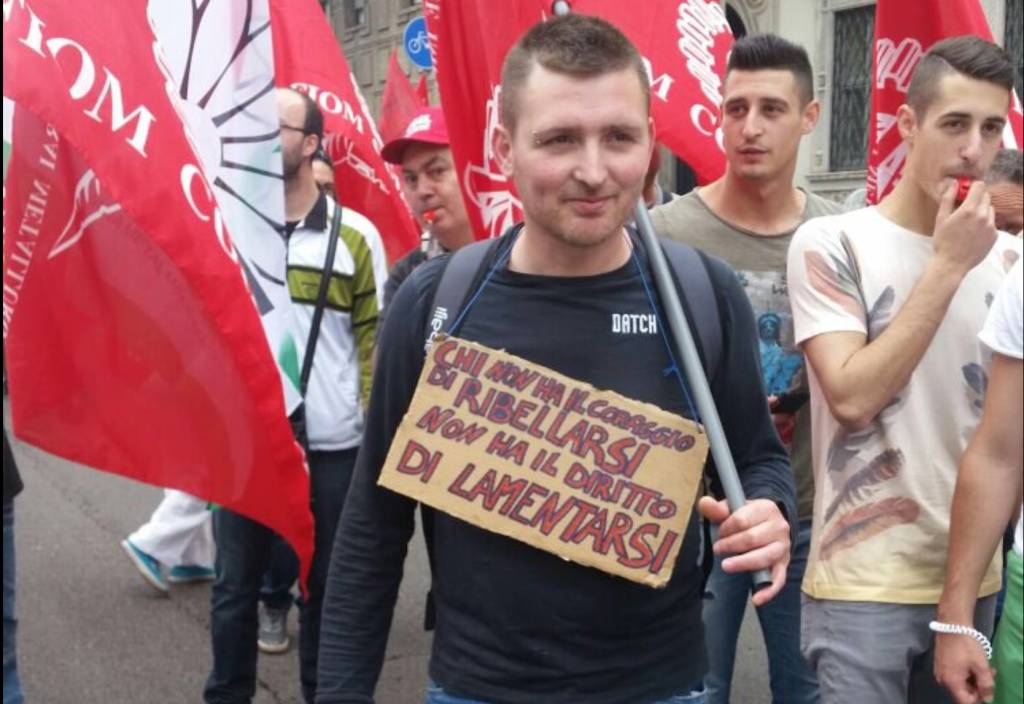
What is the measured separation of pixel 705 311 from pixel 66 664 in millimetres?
3719

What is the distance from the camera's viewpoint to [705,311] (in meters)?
2.04

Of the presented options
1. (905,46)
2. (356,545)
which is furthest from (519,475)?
(905,46)

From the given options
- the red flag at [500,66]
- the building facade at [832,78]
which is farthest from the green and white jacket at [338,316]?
the building facade at [832,78]

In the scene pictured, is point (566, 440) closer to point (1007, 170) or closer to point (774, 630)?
point (1007, 170)

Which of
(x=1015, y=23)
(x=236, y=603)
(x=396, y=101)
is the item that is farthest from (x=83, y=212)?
(x=1015, y=23)

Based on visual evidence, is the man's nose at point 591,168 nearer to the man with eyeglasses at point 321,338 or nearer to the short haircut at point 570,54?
the short haircut at point 570,54

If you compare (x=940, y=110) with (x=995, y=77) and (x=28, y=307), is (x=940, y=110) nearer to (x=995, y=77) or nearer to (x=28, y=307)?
(x=995, y=77)

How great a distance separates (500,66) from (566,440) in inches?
56.3

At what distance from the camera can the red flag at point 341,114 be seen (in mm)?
5879

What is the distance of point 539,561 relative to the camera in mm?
1982

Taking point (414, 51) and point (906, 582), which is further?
point (414, 51)

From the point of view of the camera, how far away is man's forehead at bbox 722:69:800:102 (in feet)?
11.0

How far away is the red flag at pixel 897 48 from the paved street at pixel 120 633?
2.01 metres

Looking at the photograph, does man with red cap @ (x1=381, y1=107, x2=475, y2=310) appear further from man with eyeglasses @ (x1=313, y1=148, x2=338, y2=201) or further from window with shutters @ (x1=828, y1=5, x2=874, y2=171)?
window with shutters @ (x1=828, y1=5, x2=874, y2=171)
